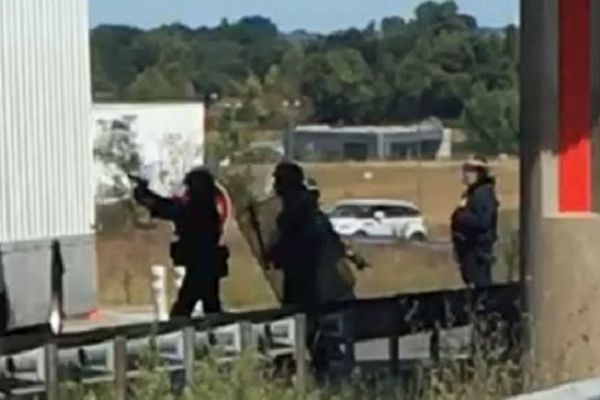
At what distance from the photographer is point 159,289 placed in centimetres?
1714

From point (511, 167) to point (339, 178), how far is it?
140cm

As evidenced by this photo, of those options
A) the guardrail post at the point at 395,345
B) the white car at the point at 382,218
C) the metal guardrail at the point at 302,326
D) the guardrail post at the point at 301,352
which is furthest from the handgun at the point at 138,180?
the guardrail post at the point at 301,352

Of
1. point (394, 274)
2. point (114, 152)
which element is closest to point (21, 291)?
point (114, 152)

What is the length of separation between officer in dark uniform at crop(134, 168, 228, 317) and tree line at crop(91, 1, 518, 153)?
73.3 inches

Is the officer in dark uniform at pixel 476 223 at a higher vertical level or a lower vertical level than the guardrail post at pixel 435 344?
higher

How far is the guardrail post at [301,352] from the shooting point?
10.6m

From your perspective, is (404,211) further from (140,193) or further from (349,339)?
(349,339)

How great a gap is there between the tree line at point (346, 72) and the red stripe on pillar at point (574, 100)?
13.5 ft

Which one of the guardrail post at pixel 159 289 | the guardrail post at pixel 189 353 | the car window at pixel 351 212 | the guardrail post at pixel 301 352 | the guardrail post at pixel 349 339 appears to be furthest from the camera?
the guardrail post at pixel 159 289

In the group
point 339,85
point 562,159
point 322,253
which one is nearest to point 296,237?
Result: point 322,253

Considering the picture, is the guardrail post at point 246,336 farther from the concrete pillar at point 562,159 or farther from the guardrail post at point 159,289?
the guardrail post at point 159,289

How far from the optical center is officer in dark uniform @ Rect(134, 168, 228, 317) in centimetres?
1568

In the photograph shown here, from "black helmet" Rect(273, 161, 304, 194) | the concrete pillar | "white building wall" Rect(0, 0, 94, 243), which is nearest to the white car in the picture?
"black helmet" Rect(273, 161, 304, 194)

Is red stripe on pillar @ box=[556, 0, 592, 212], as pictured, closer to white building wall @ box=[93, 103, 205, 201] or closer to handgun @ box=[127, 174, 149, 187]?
handgun @ box=[127, 174, 149, 187]
